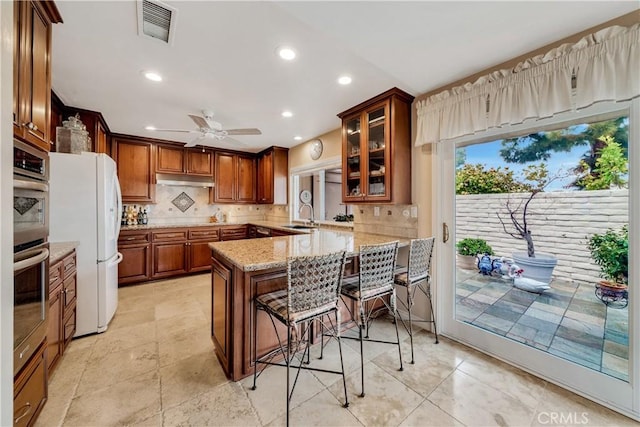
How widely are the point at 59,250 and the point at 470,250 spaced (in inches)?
138

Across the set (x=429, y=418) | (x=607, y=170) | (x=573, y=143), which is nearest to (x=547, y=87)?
(x=573, y=143)

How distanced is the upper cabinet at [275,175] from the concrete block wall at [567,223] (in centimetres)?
360

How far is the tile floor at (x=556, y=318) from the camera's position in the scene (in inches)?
67.2

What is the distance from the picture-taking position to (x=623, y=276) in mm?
1653

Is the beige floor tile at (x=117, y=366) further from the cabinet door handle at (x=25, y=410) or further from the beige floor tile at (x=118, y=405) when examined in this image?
the cabinet door handle at (x=25, y=410)

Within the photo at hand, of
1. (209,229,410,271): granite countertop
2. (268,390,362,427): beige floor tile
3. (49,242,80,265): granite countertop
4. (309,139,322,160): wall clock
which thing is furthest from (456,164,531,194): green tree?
(49,242,80,265): granite countertop

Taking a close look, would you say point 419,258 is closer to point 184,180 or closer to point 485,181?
point 485,181

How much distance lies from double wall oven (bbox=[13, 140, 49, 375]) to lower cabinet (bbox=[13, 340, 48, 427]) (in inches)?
3.6

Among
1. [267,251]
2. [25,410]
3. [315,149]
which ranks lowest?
[25,410]

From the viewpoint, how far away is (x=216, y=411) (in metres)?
1.56

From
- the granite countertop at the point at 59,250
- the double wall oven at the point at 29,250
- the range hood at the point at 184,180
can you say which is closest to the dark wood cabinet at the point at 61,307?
the granite countertop at the point at 59,250

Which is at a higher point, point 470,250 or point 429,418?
point 470,250

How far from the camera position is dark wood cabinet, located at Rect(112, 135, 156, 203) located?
417 cm

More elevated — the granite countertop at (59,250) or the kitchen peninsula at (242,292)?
the granite countertop at (59,250)
